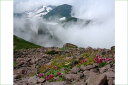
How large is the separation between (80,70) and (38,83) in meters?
2.14

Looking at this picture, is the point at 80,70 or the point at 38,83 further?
the point at 80,70

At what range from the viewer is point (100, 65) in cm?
1367

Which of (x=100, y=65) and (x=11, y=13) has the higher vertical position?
(x=11, y=13)

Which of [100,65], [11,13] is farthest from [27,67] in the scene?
[11,13]
